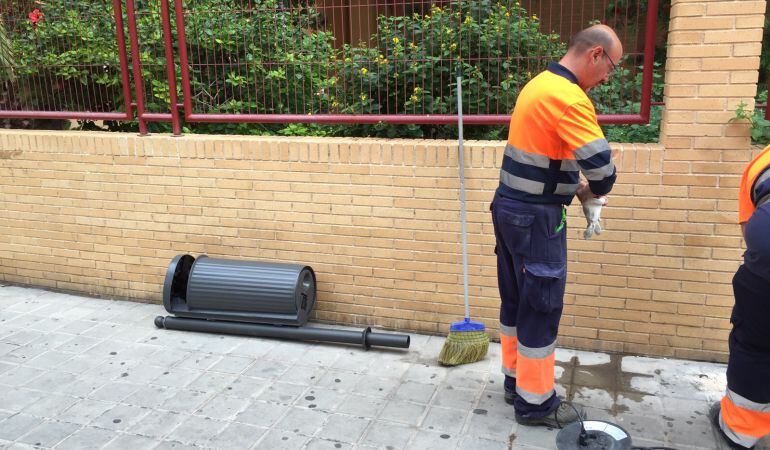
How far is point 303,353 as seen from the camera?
4.41 meters

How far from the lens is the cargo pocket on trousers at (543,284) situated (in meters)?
3.30

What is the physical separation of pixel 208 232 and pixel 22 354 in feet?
4.85

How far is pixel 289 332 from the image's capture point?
456cm

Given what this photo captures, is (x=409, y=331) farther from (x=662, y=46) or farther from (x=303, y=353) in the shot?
(x=662, y=46)

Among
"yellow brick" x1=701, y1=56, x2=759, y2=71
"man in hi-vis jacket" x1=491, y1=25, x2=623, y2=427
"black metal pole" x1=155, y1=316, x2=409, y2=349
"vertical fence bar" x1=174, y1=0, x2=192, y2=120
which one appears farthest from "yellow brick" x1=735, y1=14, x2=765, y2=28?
"vertical fence bar" x1=174, y1=0, x2=192, y2=120

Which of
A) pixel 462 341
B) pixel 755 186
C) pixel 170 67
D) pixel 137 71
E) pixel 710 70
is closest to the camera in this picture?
pixel 755 186

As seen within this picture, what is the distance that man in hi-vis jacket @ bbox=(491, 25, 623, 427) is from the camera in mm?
3104

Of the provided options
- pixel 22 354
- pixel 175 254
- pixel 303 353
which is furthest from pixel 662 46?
pixel 22 354

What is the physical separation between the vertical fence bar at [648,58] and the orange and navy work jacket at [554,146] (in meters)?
1.05

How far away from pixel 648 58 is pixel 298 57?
2413 millimetres

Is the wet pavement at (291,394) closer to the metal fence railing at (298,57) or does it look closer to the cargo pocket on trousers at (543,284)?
the cargo pocket on trousers at (543,284)

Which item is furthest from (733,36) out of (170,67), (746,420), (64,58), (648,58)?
(64,58)

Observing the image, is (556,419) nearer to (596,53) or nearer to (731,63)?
(596,53)

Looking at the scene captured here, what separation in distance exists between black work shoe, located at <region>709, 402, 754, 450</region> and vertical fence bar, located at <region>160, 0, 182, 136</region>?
4038mm
